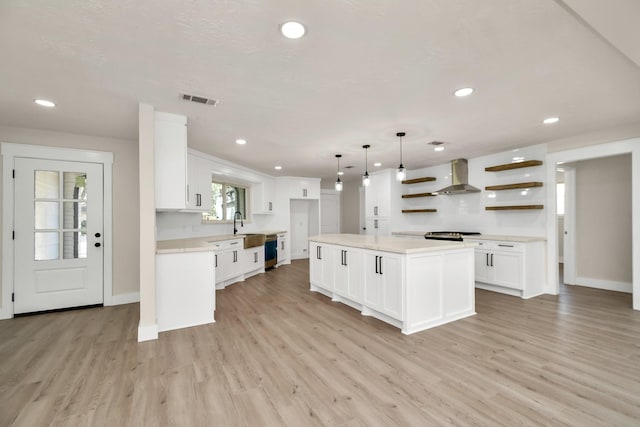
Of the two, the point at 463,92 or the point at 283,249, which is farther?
the point at 283,249

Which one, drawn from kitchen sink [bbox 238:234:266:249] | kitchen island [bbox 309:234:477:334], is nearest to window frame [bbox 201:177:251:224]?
kitchen sink [bbox 238:234:266:249]

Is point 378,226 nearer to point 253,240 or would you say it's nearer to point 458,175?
point 458,175

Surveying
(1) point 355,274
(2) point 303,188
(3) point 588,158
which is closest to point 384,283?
(1) point 355,274

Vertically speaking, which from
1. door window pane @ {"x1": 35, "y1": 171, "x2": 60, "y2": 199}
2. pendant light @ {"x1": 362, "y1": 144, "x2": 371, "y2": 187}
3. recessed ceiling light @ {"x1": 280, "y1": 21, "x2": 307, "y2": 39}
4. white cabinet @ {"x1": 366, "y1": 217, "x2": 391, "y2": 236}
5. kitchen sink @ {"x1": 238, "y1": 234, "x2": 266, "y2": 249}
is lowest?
kitchen sink @ {"x1": 238, "y1": 234, "x2": 266, "y2": 249}

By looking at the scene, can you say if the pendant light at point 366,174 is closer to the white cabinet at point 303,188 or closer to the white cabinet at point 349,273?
the white cabinet at point 349,273

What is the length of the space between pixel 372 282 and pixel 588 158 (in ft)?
12.0

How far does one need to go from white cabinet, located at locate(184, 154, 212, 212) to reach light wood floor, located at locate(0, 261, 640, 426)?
1885mm

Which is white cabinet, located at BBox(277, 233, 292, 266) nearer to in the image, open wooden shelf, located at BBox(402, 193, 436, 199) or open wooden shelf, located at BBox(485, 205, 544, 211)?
open wooden shelf, located at BBox(402, 193, 436, 199)

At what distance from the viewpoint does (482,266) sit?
4.80 metres

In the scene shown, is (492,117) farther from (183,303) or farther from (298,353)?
(183,303)

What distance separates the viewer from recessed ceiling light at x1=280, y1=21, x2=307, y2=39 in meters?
1.71

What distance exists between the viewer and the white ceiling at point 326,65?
1.61 m

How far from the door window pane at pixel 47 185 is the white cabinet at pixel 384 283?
420 centimetres

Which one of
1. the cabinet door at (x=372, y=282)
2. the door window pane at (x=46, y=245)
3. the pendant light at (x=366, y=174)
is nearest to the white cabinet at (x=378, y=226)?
the pendant light at (x=366, y=174)
